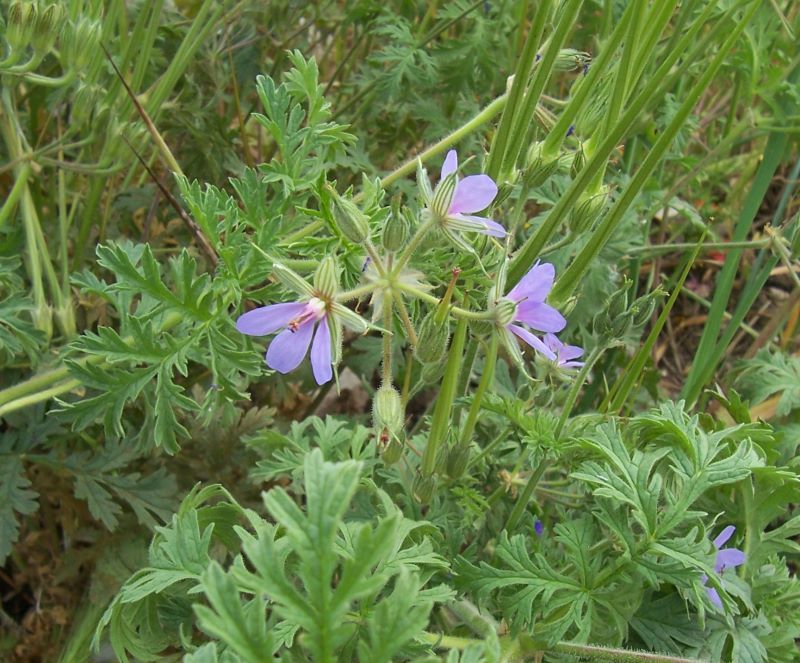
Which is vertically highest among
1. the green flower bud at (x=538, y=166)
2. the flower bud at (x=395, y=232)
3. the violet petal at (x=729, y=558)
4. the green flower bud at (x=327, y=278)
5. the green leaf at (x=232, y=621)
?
the green flower bud at (x=538, y=166)

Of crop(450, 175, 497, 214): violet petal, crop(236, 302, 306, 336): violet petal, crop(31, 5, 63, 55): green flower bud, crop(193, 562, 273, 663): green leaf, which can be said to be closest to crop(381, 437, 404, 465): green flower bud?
crop(236, 302, 306, 336): violet petal

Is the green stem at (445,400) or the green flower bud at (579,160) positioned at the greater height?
the green flower bud at (579,160)

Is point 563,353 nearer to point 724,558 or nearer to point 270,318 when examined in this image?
point 724,558

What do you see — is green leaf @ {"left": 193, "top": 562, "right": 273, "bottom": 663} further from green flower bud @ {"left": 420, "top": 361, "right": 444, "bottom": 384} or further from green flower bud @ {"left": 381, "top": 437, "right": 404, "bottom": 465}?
green flower bud @ {"left": 420, "top": 361, "right": 444, "bottom": 384}

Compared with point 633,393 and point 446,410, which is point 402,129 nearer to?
point 633,393

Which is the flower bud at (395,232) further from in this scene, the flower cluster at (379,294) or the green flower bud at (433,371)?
the green flower bud at (433,371)

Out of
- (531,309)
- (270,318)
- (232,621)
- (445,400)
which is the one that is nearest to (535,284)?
(531,309)

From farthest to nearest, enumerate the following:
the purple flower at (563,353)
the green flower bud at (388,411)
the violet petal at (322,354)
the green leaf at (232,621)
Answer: the purple flower at (563,353), the green flower bud at (388,411), the violet petal at (322,354), the green leaf at (232,621)

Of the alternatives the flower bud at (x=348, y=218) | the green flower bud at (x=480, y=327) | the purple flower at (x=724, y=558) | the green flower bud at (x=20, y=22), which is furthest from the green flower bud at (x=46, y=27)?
the purple flower at (x=724, y=558)
